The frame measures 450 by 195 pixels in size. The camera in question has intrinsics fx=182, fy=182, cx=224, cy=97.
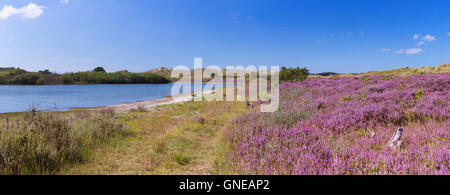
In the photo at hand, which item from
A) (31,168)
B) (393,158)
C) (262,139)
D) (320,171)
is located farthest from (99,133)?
(393,158)

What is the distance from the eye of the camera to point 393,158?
121 inches

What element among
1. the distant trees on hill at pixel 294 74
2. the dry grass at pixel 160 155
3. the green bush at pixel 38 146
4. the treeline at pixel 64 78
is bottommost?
the dry grass at pixel 160 155

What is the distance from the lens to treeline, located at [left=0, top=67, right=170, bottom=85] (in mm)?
82688

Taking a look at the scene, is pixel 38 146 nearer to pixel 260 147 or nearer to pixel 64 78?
pixel 260 147

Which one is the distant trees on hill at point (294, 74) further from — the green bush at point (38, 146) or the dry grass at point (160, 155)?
A: the green bush at point (38, 146)

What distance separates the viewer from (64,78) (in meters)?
102

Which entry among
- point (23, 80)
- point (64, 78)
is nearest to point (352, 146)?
point (23, 80)

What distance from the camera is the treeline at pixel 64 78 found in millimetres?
82688

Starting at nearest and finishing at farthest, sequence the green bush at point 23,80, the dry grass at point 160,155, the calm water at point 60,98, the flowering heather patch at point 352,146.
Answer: the flowering heather patch at point 352,146, the dry grass at point 160,155, the calm water at point 60,98, the green bush at point 23,80

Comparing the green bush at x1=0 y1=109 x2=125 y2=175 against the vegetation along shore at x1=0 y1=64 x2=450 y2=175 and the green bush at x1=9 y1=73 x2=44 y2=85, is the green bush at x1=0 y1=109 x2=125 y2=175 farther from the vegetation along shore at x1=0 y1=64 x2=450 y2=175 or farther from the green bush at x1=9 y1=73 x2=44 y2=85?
the green bush at x1=9 y1=73 x2=44 y2=85

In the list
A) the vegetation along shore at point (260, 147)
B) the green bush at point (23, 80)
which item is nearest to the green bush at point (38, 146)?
the vegetation along shore at point (260, 147)

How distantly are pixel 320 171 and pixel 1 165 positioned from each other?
20.3 ft
